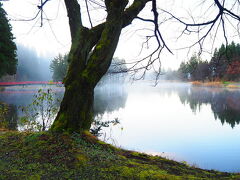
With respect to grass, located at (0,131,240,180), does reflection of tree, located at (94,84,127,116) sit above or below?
below

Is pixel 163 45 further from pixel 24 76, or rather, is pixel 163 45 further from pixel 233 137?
pixel 24 76

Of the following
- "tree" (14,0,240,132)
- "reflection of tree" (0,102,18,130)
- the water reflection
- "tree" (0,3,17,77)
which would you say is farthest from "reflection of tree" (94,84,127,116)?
"tree" (14,0,240,132)

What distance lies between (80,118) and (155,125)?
9.24 meters

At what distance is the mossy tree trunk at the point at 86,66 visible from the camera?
339cm

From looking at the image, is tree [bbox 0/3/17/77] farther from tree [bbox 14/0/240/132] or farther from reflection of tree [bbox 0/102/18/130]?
tree [bbox 14/0/240/132]

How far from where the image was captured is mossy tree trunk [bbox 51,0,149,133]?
11.1 ft

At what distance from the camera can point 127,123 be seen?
12.4 m

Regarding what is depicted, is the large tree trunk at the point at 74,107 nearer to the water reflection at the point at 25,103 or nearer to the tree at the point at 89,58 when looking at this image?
the tree at the point at 89,58

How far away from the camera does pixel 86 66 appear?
350 centimetres

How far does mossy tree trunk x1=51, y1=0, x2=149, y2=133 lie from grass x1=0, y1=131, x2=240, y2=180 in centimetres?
35

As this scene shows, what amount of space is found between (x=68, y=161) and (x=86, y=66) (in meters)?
1.68

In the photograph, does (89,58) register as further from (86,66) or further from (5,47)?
(5,47)

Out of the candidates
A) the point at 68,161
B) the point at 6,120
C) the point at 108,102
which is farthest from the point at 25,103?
the point at 68,161

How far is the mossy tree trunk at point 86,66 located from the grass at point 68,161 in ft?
1.16
